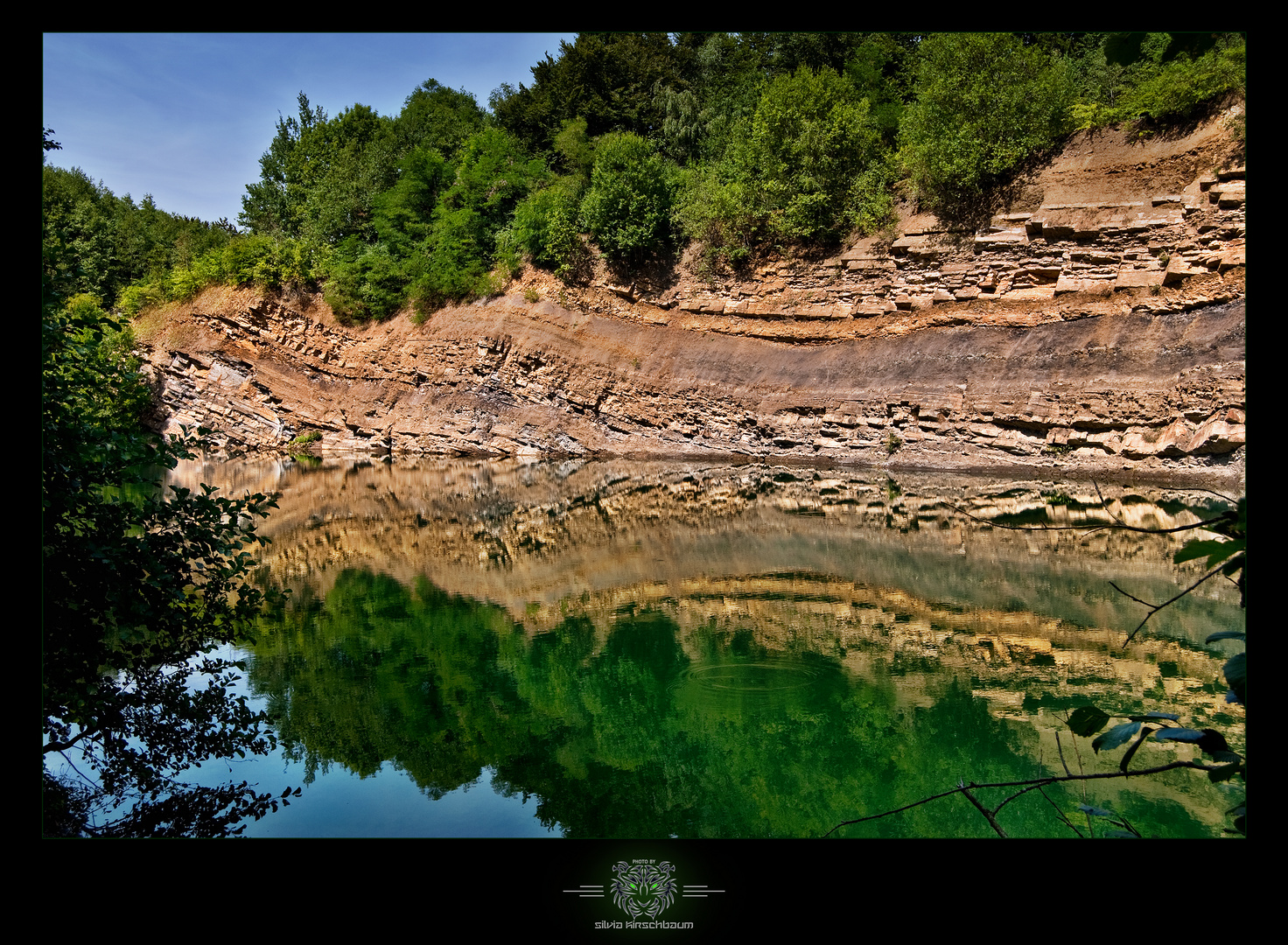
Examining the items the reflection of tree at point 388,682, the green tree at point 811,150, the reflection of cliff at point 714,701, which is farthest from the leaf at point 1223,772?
the green tree at point 811,150

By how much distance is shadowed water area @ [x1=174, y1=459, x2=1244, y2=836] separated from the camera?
329cm

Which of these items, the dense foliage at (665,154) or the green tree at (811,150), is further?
the green tree at (811,150)

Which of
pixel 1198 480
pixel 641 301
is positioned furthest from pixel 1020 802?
pixel 641 301

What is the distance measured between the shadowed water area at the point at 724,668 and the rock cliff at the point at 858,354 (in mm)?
4969

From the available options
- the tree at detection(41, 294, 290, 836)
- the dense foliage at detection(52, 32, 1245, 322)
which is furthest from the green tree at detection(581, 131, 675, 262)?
the tree at detection(41, 294, 290, 836)

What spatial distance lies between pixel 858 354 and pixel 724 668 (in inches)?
668

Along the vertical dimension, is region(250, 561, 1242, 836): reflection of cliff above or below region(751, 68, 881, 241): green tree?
below

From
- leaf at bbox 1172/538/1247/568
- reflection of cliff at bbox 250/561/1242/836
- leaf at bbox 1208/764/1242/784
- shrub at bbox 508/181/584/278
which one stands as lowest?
reflection of cliff at bbox 250/561/1242/836

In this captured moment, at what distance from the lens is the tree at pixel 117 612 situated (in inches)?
107

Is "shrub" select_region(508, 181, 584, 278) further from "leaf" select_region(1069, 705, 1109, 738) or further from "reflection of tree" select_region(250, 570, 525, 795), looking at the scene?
"leaf" select_region(1069, 705, 1109, 738)
